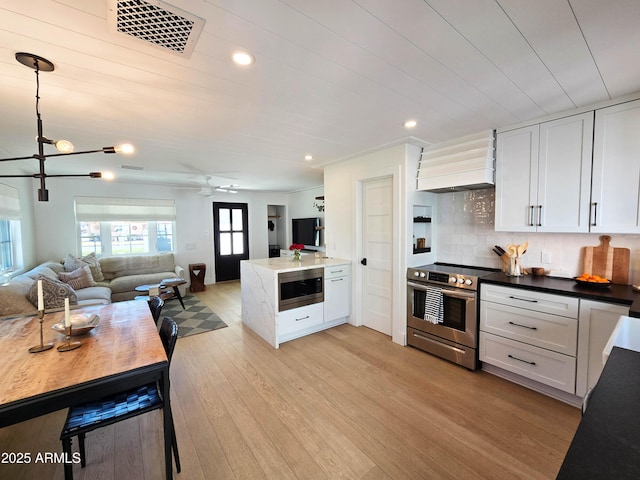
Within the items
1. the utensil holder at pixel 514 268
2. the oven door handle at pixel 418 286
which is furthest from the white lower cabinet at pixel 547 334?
the oven door handle at pixel 418 286

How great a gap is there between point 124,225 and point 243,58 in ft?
18.7

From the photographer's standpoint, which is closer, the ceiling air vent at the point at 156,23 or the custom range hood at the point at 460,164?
the ceiling air vent at the point at 156,23

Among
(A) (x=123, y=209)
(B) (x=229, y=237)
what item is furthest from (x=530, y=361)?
(A) (x=123, y=209)

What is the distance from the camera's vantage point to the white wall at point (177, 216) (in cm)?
496

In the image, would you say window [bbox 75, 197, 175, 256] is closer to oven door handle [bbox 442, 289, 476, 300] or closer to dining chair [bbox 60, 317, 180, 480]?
dining chair [bbox 60, 317, 180, 480]

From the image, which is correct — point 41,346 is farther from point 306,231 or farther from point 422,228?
point 306,231

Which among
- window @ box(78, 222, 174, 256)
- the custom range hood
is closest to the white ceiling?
the custom range hood

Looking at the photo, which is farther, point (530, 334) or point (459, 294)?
point (459, 294)

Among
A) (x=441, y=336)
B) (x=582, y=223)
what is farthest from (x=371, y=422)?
(x=582, y=223)

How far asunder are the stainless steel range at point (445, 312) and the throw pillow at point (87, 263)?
5.39m

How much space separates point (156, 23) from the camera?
4.19ft

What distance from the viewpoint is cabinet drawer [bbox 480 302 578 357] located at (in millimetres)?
2166

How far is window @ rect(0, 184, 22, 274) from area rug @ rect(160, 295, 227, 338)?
2.06 meters

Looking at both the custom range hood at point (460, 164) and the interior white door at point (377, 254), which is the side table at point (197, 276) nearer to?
the interior white door at point (377, 254)
